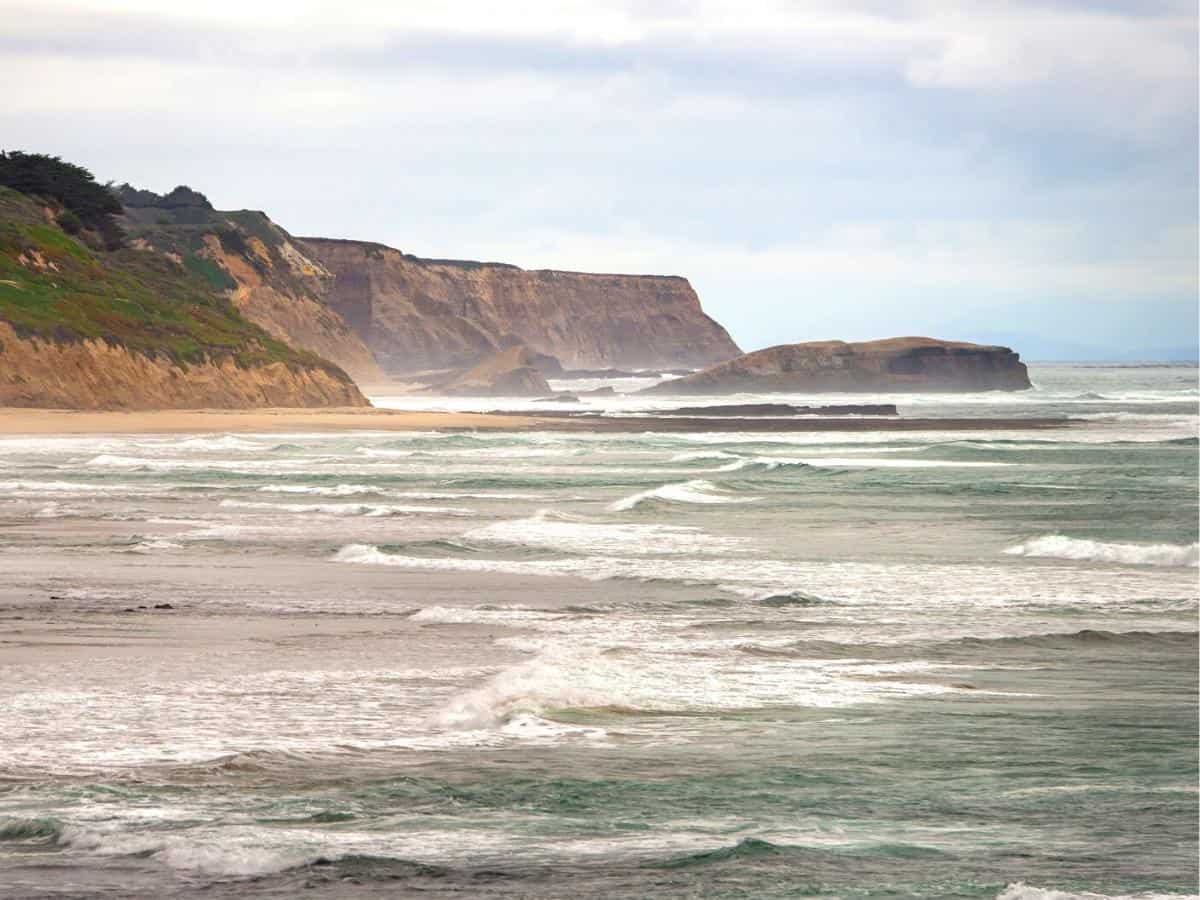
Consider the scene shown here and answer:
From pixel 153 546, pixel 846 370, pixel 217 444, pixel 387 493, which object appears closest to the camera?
pixel 153 546

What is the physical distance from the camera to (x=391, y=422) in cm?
6431

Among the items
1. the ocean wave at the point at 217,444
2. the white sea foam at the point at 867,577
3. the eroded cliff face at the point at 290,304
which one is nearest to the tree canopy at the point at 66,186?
the eroded cliff face at the point at 290,304

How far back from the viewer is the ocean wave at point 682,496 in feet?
95.0

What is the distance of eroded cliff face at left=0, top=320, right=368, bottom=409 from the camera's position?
6088cm

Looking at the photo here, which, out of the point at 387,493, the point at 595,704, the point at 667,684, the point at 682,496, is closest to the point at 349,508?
the point at 387,493

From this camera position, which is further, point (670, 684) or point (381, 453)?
point (381, 453)

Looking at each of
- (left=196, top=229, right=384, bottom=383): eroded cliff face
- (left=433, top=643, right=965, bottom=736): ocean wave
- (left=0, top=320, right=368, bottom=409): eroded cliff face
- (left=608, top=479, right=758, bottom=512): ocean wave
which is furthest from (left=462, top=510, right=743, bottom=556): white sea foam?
(left=196, top=229, right=384, bottom=383): eroded cliff face

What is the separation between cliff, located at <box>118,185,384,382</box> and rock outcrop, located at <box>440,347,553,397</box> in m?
10.0

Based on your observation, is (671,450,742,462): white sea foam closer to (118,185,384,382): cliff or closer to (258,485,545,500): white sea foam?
(258,485,545,500): white sea foam

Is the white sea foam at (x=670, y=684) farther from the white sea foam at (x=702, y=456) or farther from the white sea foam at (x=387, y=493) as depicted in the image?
the white sea foam at (x=702, y=456)

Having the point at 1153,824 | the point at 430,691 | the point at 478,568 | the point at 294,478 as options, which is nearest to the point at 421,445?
the point at 294,478

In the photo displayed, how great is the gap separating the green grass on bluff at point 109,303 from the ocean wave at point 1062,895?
58989 mm

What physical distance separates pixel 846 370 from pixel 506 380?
26.2 metres

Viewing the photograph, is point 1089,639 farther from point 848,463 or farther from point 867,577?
point 848,463
